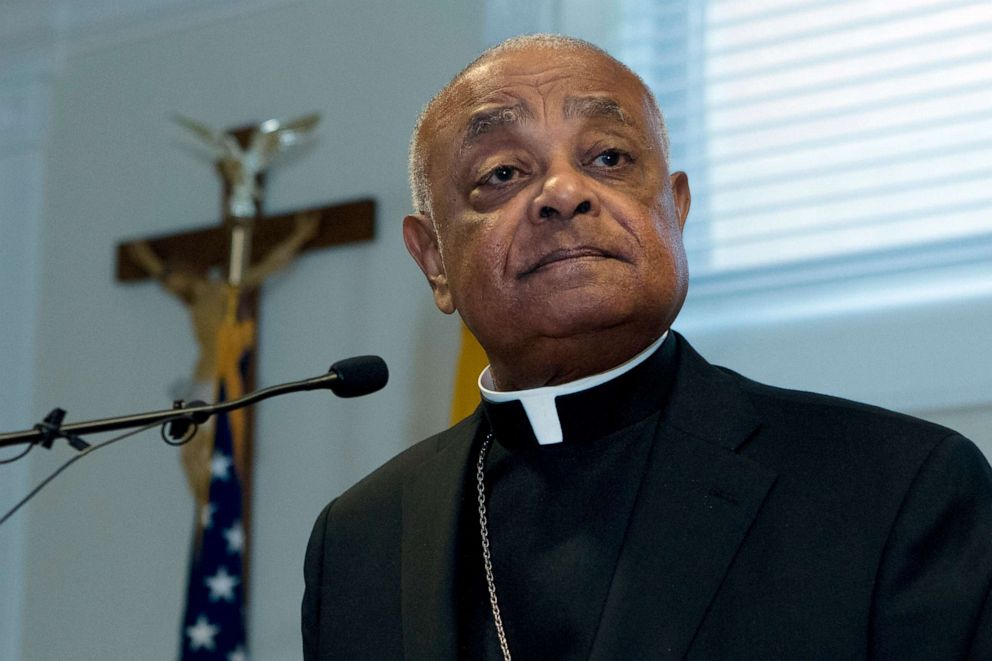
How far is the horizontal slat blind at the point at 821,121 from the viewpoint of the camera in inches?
159

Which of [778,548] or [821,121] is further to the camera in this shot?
[821,121]

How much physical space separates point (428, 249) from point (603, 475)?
1.96 ft

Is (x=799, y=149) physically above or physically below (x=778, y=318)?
above

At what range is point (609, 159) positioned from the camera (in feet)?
7.39

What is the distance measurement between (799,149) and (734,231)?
324mm

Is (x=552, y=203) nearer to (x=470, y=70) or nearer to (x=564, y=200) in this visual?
(x=564, y=200)

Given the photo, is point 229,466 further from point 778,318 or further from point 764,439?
point 764,439

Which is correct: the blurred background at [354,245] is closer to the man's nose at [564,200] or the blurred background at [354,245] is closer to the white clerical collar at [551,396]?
the white clerical collar at [551,396]

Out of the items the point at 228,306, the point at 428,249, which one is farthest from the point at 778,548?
the point at 228,306

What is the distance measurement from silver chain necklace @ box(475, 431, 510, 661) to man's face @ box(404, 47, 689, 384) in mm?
199

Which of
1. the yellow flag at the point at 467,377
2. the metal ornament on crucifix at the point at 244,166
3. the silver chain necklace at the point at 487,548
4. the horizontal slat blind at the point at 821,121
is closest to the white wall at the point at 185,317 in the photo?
the metal ornament on crucifix at the point at 244,166

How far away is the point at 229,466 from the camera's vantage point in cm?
462

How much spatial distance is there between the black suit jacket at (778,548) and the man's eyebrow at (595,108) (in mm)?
416

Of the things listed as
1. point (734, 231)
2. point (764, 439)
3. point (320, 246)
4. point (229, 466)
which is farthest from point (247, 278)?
point (764, 439)
